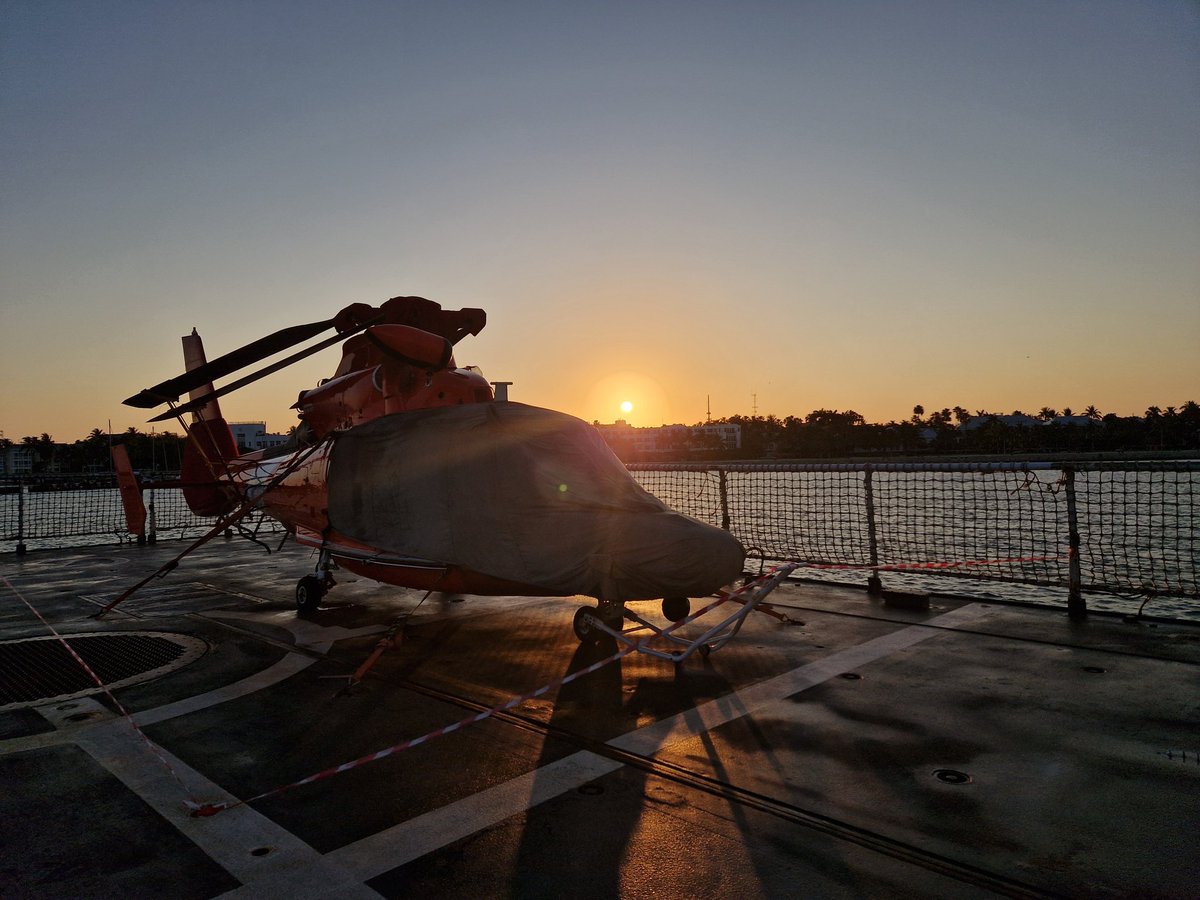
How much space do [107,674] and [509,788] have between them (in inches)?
235

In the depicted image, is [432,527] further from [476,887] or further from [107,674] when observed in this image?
[476,887]

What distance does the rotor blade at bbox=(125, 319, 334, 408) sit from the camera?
9.91m

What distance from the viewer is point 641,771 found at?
5.17m

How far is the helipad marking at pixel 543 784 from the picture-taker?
4152 mm

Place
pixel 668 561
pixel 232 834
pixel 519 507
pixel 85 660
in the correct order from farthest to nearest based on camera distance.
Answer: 1. pixel 85 660
2. pixel 519 507
3. pixel 668 561
4. pixel 232 834

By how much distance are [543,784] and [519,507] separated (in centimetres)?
352

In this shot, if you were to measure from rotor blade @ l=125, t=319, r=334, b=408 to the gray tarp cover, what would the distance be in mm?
1885

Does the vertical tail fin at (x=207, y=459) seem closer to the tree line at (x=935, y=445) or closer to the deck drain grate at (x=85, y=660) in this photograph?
the deck drain grate at (x=85, y=660)

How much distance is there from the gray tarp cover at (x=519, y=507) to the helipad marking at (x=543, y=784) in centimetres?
123

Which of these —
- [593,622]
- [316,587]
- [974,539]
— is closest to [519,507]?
[593,622]

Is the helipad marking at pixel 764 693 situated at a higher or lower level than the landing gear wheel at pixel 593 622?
lower

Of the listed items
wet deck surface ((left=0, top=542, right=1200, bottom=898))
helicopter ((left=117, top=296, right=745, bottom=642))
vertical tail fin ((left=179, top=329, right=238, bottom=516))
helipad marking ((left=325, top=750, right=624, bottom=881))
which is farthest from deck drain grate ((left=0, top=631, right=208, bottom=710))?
helipad marking ((left=325, top=750, right=624, bottom=881))

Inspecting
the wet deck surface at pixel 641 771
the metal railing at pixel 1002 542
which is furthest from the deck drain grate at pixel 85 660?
the metal railing at pixel 1002 542

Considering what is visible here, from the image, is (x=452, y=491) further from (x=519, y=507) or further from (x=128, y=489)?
(x=128, y=489)
